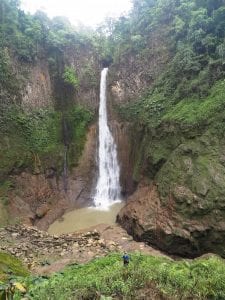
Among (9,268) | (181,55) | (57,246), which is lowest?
(57,246)

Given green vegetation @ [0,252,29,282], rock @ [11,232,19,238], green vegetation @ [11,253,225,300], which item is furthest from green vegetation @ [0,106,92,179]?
green vegetation @ [11,253,225,300]

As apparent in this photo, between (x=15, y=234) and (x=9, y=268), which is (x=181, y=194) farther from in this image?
(x=9, y=268)

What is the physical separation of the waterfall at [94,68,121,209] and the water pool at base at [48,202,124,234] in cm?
71

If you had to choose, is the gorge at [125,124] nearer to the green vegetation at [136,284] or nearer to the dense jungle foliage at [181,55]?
the dense jungle foliage at [181,55]

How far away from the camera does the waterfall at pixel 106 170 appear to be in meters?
20.7

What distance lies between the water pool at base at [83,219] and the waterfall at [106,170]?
2.33 ft

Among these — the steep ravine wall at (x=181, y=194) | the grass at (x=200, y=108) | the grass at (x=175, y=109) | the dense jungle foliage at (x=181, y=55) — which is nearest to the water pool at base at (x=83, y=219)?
the steep ravine wall at (x=181, y=194)

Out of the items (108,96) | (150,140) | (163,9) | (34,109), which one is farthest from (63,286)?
(163,9)

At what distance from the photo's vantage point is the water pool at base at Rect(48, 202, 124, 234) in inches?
696

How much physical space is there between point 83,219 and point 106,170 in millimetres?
4188

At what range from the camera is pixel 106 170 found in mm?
21781

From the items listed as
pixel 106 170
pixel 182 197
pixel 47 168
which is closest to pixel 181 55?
pixel 106 170

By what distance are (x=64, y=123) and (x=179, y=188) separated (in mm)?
10724

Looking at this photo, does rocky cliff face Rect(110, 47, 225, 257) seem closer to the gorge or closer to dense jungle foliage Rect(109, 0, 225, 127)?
the gorge
